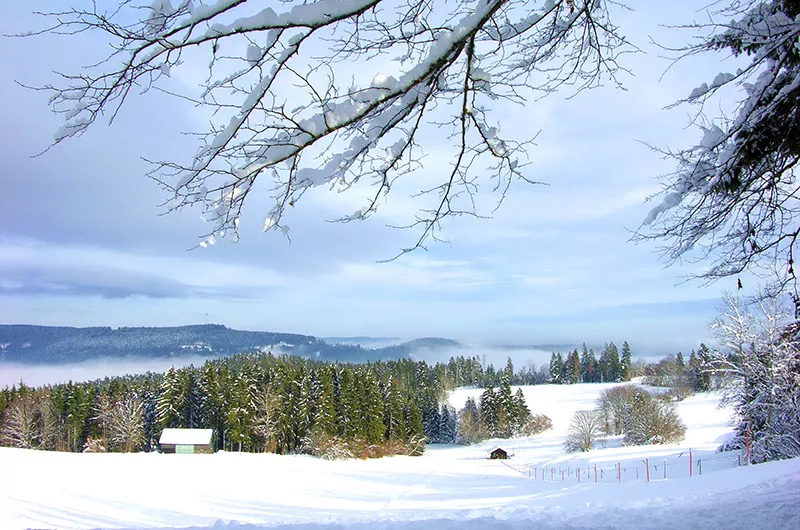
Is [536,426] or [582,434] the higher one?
[582,434]

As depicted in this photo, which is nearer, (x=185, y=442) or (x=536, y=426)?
(x=185, y=442)

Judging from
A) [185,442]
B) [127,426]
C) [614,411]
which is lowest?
[614,411]

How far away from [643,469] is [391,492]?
1454 centimetres

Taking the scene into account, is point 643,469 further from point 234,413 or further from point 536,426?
point 536,426

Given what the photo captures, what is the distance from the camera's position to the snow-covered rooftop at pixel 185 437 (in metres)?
44.1

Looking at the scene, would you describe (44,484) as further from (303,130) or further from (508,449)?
(508,449)

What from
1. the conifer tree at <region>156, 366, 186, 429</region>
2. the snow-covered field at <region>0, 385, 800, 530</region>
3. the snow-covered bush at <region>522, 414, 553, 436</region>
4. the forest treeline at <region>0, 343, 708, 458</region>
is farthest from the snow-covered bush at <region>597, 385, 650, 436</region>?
the conifer tree at <region>156, 366, 186, 429</region>

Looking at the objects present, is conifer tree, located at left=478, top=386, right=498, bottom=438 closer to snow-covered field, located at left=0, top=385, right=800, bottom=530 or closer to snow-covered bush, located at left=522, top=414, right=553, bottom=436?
snow-covered bush, located at left=522, top=414, right=553, bottom=436

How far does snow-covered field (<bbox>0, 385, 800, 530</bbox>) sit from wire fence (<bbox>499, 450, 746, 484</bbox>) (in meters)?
0.16

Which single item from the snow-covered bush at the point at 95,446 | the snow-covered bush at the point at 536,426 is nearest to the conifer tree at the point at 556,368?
the snow-covered bush at the point at 536,426

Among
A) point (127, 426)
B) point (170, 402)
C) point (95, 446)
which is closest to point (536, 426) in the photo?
point (170, 402)

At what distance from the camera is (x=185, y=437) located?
44562 mm

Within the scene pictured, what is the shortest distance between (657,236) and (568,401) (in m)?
85.6

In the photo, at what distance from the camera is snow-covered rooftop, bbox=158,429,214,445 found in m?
44.1
